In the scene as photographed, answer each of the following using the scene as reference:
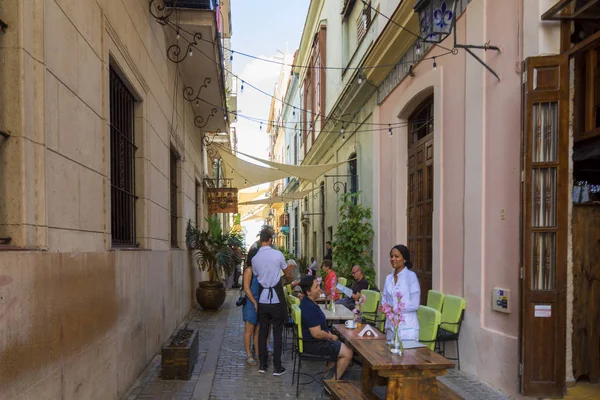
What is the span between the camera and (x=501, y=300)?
5.55 m

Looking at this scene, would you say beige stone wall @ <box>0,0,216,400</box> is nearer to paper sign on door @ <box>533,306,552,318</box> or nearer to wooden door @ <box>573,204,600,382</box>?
paper sign on door @ <box>533,306,552,318</box>

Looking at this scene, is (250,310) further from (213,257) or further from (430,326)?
(213,257)

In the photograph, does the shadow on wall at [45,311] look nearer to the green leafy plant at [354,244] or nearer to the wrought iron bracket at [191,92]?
the wrought iron bracket at [191,92]

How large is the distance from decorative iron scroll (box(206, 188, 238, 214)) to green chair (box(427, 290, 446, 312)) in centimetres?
990

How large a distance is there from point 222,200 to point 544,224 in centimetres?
1287

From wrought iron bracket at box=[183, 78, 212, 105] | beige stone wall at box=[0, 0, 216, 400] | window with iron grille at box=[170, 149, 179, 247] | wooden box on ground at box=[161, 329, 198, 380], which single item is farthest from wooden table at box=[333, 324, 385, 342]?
wrought iron bracket at box=[183, 78, 212, 105]

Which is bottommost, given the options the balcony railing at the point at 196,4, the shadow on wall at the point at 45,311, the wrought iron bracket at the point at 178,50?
the shadow on wall at the point at 45,311

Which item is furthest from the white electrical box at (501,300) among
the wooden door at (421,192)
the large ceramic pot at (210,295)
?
the large ceramic pot at (210,295)

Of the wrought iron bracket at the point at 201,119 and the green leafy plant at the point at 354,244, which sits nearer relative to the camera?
the green leafy plant at the point at 354,244

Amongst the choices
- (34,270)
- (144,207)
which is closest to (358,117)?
(144,207)

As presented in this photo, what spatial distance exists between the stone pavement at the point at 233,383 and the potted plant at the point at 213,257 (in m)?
4.11

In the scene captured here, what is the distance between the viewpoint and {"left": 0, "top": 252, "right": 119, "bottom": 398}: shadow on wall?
2.81 meters

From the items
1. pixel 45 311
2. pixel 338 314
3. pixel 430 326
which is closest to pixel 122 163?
pixel 45 311

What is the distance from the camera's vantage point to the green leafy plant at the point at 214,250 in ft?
39.5
